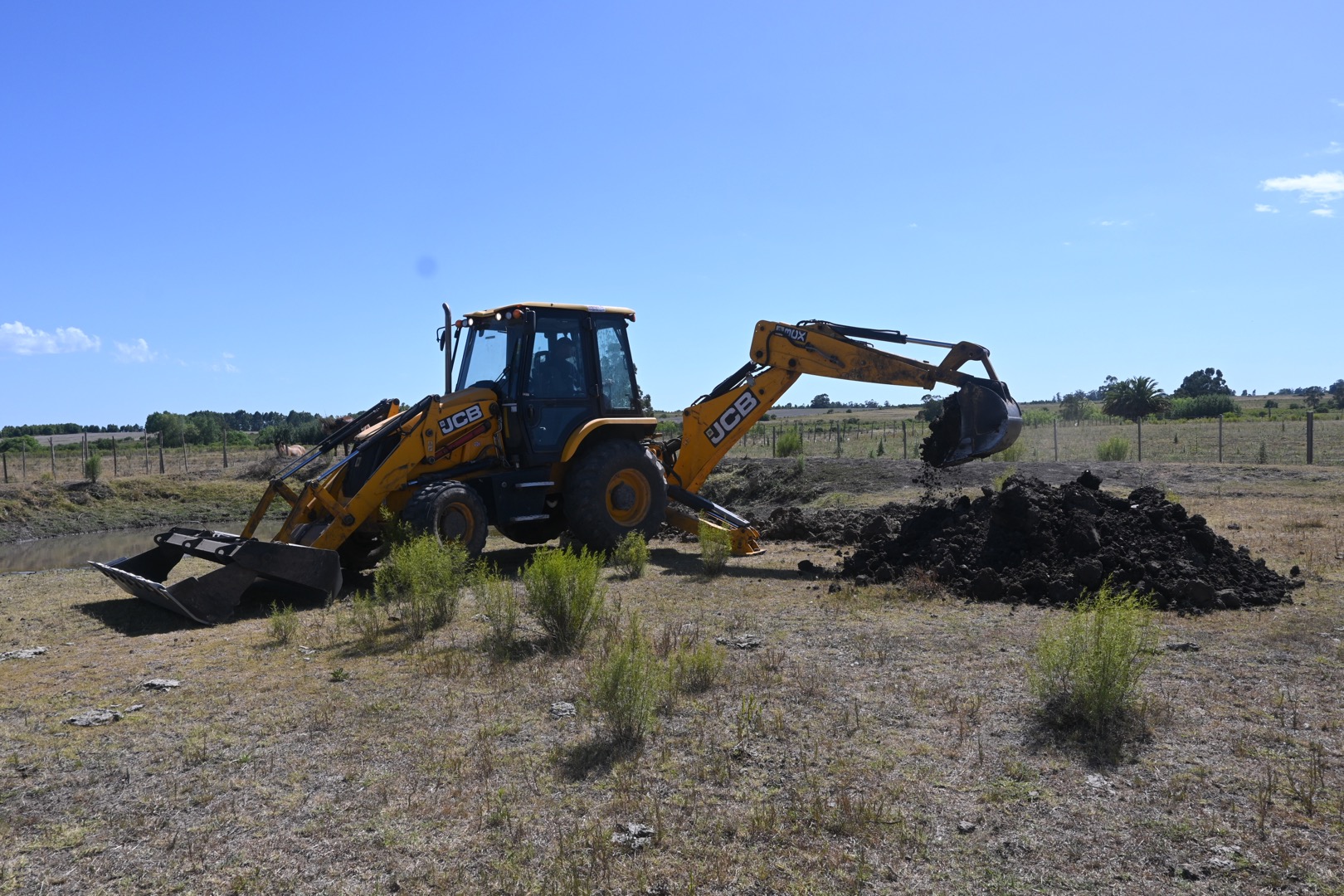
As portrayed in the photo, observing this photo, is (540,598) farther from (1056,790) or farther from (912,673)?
(1056,790)

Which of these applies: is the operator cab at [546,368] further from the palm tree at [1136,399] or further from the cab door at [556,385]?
the palm tree at [1136,399]

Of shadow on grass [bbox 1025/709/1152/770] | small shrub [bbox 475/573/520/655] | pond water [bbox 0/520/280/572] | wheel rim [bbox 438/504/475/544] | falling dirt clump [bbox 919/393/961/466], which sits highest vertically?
falling dirt clump [bbox 919/393/961/466]

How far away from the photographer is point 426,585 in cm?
883

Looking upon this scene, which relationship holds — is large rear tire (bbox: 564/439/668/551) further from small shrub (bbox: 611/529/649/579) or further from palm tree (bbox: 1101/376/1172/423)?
palm tree (bbox: 1101/376/1172/423)

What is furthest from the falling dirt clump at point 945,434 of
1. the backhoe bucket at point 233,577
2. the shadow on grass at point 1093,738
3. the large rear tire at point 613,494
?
the backhoe bucket at point 233,577

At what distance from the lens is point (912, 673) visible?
22.5 feet

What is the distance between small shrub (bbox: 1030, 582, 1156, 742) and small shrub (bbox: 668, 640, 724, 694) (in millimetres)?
1986

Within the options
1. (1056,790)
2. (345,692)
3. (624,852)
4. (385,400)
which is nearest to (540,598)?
(345,692)

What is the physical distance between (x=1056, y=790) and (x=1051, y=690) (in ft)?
3.68

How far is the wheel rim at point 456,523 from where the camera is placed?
34.9 ft

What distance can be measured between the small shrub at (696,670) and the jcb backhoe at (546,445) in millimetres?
4508

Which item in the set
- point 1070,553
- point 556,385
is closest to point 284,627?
point 556,385

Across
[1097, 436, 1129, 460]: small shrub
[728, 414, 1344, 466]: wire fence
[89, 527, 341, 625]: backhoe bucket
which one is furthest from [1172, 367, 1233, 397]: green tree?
[89, 527, 341, 625]: backhoe bucket

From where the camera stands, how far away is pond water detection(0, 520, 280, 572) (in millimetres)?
17922
